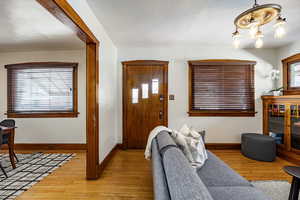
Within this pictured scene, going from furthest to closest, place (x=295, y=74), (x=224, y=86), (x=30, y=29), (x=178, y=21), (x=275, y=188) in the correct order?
(x=224, y=86)
(x=295, y=74)
(x=30, y=29)
(x=178, y=21)
(x=275, y=188)

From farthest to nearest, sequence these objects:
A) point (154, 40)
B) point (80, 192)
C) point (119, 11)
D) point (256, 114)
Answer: point (256, 114) → point (154, 40) → point (119, 11) → point (80, 192)

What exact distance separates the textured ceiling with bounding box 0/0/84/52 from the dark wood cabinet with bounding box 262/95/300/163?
438 cm

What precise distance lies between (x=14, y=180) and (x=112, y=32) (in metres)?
2.92

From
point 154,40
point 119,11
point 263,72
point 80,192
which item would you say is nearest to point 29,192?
point 80,192

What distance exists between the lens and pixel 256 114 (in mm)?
3506

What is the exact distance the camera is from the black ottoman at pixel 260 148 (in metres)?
2.78

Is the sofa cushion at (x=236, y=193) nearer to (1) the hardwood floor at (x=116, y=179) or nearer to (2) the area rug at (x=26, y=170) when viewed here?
(1) the hardwood floor at (x=116, y=179)

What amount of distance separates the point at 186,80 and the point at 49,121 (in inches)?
139

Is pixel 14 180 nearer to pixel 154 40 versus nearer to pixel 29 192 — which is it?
pixel 29 192

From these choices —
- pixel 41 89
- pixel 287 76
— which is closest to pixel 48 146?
pixel 41 89

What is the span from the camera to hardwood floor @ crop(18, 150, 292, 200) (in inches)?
72.8

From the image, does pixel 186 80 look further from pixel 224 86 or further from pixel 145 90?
pixel 145 90

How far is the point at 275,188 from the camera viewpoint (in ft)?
6.41

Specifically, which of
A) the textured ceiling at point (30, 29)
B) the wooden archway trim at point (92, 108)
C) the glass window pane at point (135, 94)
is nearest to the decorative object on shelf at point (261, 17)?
the wooden archway trim at point (92, 108)
